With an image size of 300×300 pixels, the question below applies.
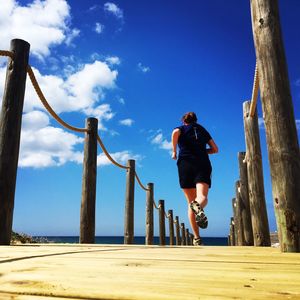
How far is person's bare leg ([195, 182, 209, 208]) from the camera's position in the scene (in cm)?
437

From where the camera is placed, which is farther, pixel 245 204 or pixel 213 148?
pixel 245 204

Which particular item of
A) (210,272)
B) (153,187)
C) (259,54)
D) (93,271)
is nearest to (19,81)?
(259,54)

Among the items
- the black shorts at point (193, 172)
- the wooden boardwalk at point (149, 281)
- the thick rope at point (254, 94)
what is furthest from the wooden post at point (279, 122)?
the black shorts at point (193, 172)

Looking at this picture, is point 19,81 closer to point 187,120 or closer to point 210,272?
point 187,120

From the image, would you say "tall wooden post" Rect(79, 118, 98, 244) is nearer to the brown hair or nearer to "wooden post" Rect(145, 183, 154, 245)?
the brown hair

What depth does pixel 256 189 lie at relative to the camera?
180 inches

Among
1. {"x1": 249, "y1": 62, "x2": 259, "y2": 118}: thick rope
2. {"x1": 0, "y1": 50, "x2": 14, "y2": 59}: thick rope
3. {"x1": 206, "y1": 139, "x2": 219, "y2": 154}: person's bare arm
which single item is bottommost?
{"x1": 206, "y1": 139, "x2": 219, "y2": 154}: person's bare arm

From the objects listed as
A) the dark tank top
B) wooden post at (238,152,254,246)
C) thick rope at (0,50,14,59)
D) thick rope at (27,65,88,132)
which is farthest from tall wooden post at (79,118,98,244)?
wooden post at (238,152,254,246)

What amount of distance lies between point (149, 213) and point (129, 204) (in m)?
2.60

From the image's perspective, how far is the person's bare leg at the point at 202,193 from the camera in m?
4.37

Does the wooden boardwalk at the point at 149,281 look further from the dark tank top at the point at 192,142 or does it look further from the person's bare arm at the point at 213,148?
the person's bare arm at the point at 213,148

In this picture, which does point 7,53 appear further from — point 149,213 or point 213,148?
point 149,213

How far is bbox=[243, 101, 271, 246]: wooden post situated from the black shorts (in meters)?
0.60

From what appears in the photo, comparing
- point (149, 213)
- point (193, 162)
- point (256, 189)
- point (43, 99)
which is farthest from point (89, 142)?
point (149, 213)
